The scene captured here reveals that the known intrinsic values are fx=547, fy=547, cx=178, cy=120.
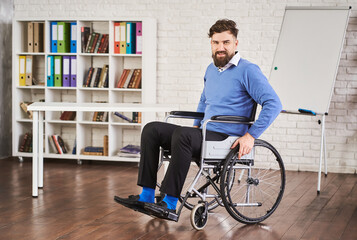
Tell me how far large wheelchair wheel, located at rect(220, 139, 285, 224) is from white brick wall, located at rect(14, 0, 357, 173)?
1.29 ft

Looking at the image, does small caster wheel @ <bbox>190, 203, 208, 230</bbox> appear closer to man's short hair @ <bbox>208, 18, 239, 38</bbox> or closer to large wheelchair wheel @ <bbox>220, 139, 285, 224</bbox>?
large wheelchair wheel @ <bbox>220, 139, 285, 224</bbox>

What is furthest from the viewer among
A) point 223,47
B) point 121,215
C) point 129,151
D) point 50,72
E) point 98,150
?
point 50,72

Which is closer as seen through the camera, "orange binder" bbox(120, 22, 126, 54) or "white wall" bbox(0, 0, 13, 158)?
"orange binder" bbox(120, 22, 126, 54)

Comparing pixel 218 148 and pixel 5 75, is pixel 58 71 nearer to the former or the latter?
pixel 5 75

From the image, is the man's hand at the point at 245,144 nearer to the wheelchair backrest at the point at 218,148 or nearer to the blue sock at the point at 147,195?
the wheelchair backrest at the point at 218,148

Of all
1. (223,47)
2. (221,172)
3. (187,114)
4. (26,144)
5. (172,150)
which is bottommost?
(26,144)

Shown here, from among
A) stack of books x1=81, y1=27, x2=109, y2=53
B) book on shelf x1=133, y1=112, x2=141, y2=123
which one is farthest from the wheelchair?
stack of books x1=81, y1=27, x2=109, y2=53

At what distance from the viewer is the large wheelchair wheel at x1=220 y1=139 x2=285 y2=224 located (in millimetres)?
3006

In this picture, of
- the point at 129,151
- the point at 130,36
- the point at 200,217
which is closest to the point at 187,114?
the point at 200,217

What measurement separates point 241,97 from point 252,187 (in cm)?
119

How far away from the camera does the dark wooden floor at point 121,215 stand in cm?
298

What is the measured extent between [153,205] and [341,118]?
10.3ft

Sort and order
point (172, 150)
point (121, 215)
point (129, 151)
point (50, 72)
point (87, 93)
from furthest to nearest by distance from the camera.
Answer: point (87, 93) < point (50, 72) < point (129, 151) < point (121, 215) < point (172, 150)

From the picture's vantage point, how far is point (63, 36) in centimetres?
568
